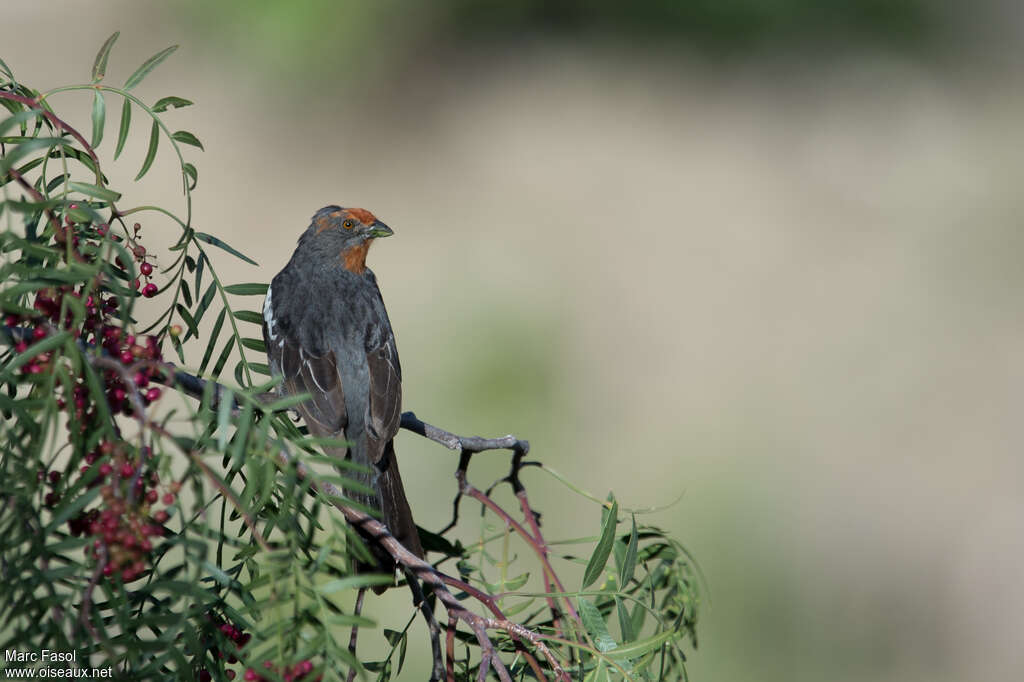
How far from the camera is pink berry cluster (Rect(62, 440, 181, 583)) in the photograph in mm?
1670

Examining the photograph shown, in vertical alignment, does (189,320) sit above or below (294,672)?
above

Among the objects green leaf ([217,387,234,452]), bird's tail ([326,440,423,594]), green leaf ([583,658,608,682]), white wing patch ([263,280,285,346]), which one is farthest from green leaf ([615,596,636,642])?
white wing patch ([263,280,285,346])

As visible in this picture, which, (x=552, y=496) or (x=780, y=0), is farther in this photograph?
(x=780, y=0)

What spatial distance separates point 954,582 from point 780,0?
9.13 m

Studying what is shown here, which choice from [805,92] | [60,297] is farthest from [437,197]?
[60,297]

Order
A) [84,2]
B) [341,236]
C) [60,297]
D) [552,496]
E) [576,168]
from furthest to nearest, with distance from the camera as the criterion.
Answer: [576,168] → [84,2] → [552,496] → [341,236] → [60,297]

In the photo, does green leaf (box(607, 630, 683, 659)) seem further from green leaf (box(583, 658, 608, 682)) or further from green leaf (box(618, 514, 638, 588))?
green leaf (box(618, 514, 638, 588))

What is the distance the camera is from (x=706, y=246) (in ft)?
46.0

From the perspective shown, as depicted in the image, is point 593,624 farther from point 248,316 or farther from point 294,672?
point 248,316

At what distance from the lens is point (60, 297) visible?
2.01m

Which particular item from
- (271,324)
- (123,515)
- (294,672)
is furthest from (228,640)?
(271,324)

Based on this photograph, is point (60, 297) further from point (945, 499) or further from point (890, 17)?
point (890, 17)

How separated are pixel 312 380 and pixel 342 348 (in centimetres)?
25

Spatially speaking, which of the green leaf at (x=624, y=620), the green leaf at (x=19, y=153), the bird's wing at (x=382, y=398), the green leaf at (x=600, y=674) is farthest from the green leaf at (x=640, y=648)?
the bird's wing at (x=382, y=398)
